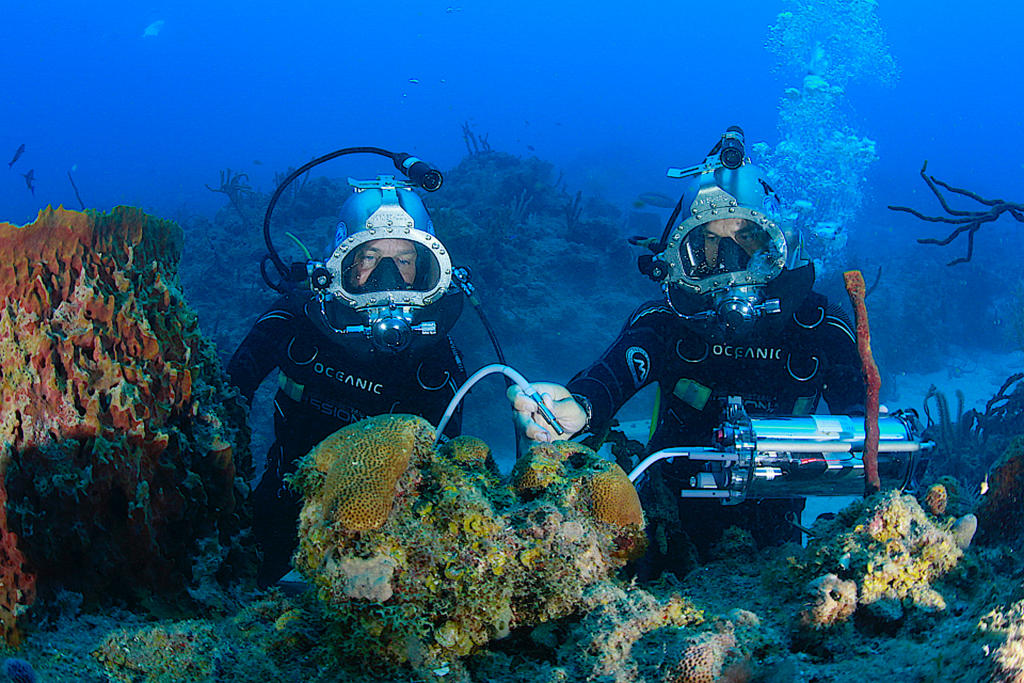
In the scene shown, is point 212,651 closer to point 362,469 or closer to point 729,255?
point 362,469

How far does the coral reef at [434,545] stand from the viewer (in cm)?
145

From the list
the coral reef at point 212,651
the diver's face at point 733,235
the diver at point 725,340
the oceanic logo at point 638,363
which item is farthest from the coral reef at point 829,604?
the diver's face at point 733,235

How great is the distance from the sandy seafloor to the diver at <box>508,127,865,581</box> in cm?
136

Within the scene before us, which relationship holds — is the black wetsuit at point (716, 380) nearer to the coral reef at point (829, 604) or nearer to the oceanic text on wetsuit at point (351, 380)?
the oceanic text on wetsuit at point (351, 380)

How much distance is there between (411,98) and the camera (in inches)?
3782

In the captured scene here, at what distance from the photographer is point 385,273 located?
3.66 metres

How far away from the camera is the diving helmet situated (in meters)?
3.42

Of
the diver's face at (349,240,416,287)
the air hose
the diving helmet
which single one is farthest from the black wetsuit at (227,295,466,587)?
the air hose

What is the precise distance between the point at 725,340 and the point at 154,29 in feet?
496

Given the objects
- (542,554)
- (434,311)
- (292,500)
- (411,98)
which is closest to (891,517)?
(542,554)

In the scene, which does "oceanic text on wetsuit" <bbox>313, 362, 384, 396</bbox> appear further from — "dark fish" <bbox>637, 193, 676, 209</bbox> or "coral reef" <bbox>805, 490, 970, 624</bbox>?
"dark fish" <bbox>637, 193, 676, 209</bbox>

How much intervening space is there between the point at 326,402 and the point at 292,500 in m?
0.71

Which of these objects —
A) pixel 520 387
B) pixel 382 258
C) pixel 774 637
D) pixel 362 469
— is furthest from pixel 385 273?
pixel 774 637

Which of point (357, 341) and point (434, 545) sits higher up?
point (357, 341)
